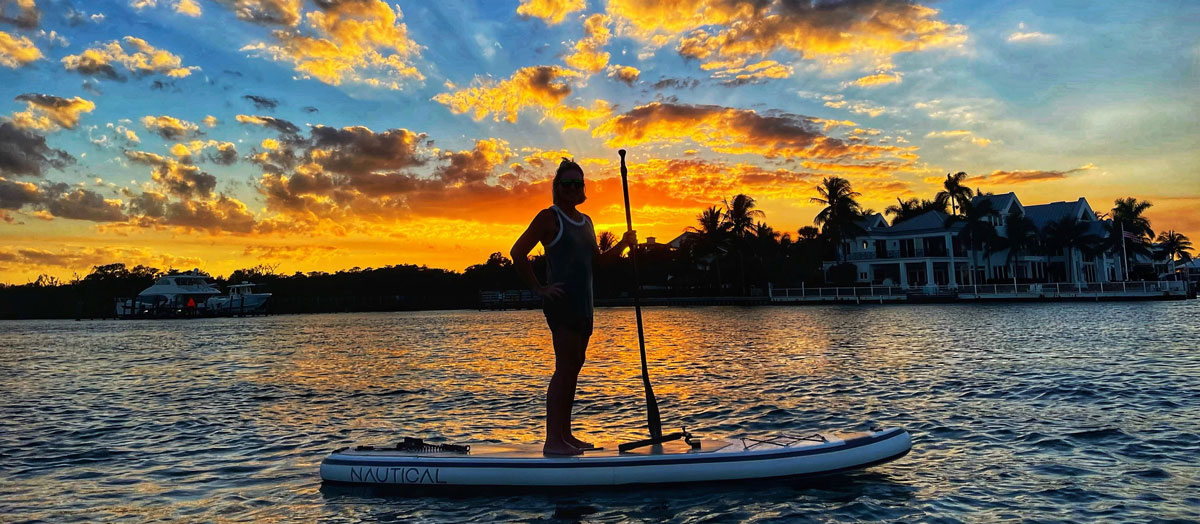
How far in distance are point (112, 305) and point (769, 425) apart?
135842mm

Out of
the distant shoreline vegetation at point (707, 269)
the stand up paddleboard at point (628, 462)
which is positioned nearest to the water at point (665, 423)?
the stand up paddleboard at point (628, 462)

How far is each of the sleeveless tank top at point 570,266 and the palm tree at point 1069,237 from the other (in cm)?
6957

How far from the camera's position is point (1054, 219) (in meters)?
71.4

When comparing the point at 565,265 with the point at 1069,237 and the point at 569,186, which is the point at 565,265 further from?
the point at 1069,237

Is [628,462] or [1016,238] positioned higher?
[1016,238]

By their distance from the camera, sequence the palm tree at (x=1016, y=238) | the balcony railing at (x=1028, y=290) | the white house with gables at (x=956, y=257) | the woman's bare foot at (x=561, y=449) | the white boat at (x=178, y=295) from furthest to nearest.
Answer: the white boat at (x=178, y=295) < the white house with gables at (x=956, y=257) < the palm tree at (x=1016, y=238) < the balcony railing at (x=1028, y=290) < the woman's bare foot at (x=561, y=449)

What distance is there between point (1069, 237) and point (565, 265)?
7119cm

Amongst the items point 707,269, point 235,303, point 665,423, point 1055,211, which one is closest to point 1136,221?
point 1055,211

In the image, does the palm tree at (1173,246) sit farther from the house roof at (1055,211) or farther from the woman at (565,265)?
the woman at (565,265)

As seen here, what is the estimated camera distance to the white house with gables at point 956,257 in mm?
68688

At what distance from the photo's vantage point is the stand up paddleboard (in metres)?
6.24

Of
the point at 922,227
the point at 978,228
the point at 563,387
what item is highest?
the point at 922,227

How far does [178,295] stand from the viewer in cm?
8900

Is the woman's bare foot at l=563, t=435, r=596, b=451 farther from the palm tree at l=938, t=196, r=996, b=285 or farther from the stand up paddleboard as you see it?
the palm tree at l=938, t=196, r=996, b=285
